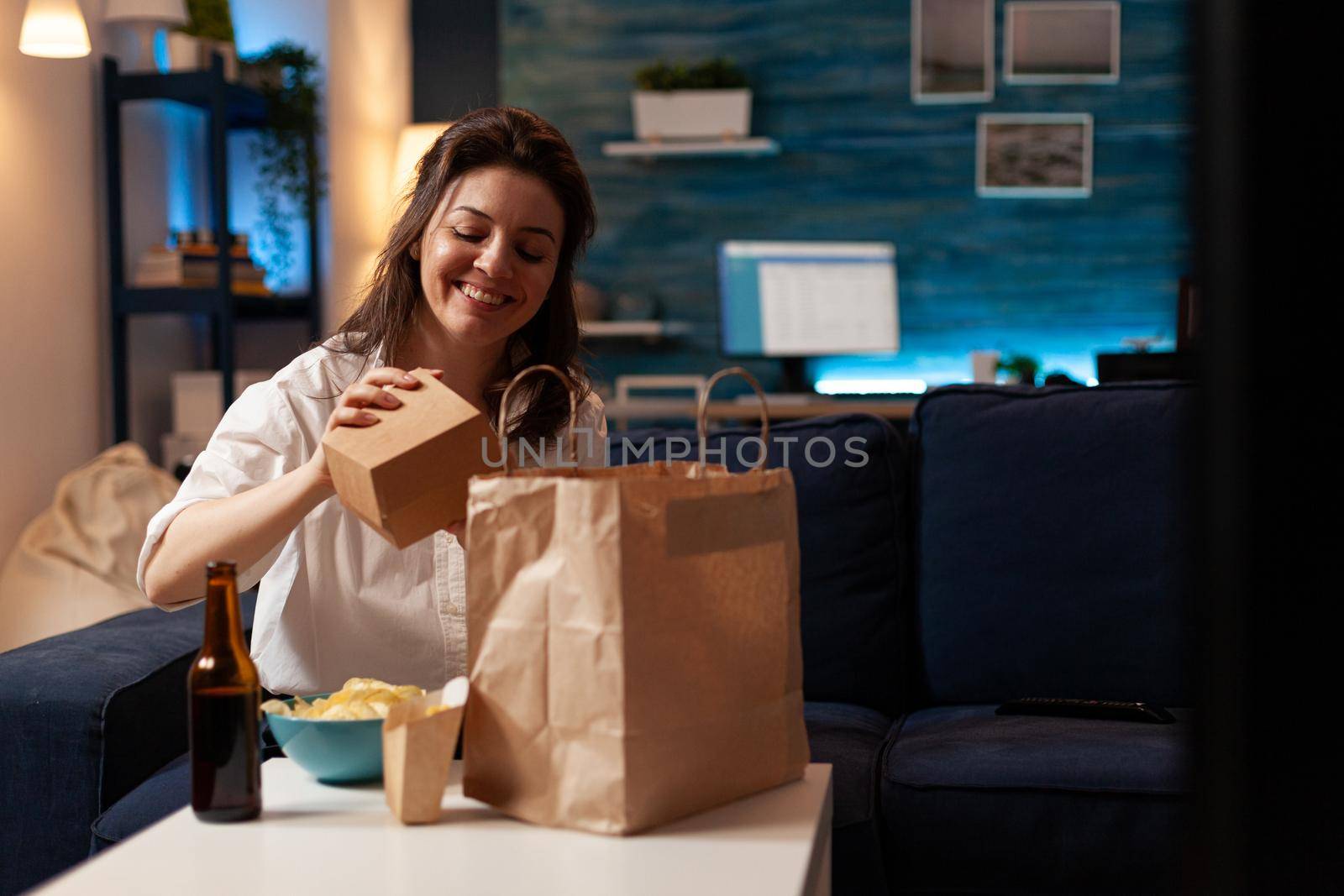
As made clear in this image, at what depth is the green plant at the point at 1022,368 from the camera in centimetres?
412

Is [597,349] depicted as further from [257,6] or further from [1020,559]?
[1020,559]

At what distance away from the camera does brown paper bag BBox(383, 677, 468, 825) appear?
824mm

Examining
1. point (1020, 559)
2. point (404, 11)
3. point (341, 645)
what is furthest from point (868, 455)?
point (404, 11)

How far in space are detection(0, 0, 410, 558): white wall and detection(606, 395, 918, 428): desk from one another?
3.35 feet

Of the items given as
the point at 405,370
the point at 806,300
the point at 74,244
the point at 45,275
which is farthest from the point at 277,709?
the point at 806,300

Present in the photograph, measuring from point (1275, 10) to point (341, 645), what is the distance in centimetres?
122

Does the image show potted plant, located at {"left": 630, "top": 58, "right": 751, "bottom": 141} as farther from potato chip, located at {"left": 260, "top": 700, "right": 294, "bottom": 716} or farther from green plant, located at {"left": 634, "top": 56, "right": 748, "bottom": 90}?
potato chip, located at {"left": 260, "top": 700, "right": 294, "bottom": 716}

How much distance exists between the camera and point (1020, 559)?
174 cm

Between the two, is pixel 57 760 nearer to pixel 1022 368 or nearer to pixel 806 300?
pixel 806 300

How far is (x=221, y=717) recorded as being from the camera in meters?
0.83

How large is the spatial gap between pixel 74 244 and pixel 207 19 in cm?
76

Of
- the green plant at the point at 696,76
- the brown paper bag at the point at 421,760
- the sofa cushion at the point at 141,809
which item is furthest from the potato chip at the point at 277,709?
the green plant at the point at 696,76

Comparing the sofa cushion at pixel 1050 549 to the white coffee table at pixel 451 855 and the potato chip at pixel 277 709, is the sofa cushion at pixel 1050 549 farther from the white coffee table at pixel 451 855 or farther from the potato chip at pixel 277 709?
the potato chip at pixel 277 709

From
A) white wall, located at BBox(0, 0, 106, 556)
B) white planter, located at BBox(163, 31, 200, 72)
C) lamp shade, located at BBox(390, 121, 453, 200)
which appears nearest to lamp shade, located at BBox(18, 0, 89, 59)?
white wall, located at BBox(0, 0, 106, 556)
